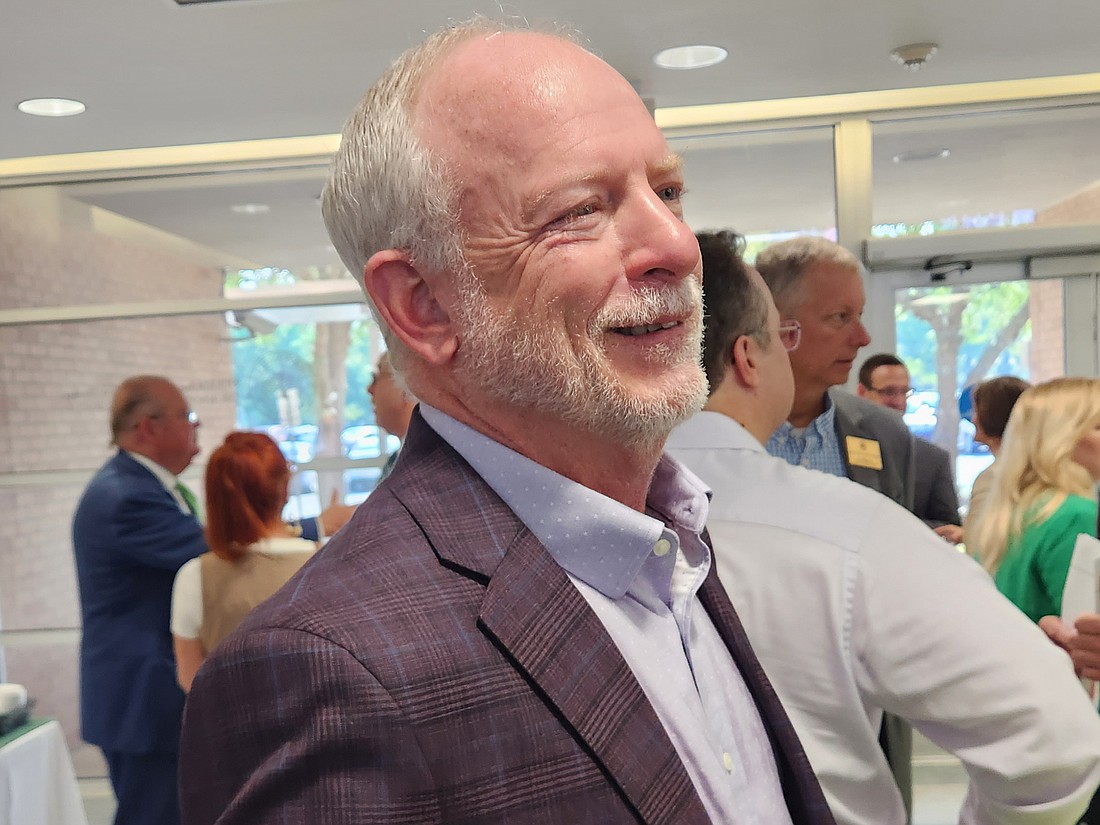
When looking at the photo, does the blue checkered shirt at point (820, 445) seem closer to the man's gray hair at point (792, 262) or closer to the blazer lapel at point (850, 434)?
the blazer lapel at point (850, 434)

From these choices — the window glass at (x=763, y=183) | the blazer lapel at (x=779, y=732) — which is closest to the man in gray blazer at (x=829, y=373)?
the blazer lapel at (x=779, y=732)

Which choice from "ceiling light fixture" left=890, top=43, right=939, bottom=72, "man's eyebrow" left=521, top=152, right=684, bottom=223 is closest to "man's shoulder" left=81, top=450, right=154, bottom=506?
"man's eyebrow" left=521, top=152, right=684, bottom=223

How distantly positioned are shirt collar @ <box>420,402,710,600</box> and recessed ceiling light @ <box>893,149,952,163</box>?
13.1 feet

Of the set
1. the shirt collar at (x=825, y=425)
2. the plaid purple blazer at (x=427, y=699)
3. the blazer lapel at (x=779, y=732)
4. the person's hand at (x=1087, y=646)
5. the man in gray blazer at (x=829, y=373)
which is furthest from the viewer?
the shirt collar at (x=825, y=425)

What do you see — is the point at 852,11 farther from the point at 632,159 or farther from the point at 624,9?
the point at 632,159

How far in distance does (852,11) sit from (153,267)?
364 centimetres

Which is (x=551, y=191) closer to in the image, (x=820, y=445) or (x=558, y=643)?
(x=558, y=643)

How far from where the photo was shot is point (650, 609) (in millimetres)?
886

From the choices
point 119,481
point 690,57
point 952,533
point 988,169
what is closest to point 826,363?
point 952,533

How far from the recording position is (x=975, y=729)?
1.23 m

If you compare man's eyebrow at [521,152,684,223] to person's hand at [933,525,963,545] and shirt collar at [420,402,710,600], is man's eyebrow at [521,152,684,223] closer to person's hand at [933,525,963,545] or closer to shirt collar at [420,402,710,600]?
shirt collar at [420,402,710,600]

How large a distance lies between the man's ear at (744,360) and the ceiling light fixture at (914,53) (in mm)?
2367

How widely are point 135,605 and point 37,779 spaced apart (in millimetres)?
714

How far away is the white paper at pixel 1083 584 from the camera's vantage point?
1895mm
